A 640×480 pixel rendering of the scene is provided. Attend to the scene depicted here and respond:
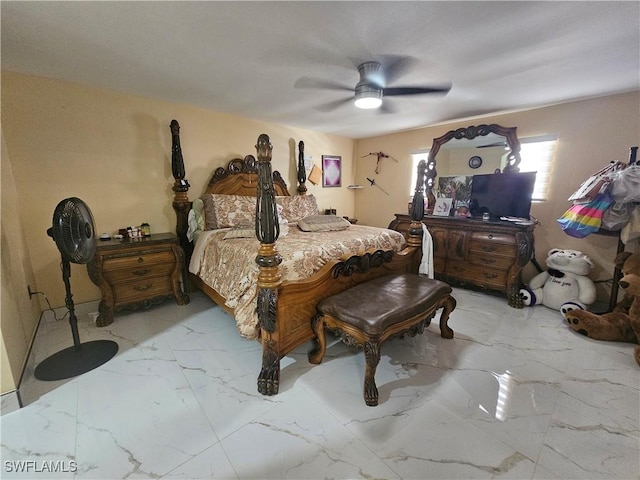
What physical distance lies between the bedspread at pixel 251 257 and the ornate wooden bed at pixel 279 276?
12 centimetres

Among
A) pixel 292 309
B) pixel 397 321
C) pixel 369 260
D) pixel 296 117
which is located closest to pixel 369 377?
pixel 397 321

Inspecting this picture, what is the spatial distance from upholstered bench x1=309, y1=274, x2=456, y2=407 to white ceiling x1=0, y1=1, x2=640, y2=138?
1.72 metres

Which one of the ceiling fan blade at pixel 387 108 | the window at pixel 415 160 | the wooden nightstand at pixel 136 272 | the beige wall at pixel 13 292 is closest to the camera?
the beige wall at pixel 13 292

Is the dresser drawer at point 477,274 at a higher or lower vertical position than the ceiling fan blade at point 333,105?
lower

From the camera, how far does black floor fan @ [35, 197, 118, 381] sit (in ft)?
5.90

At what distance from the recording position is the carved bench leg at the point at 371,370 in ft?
5.14

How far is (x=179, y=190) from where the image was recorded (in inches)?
120

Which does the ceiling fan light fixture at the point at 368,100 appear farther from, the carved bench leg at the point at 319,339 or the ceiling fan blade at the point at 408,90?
the carved bench leg at the point at 319,339

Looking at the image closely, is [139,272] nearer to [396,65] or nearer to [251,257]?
[251,257]

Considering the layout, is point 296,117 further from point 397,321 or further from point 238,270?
point 397,321

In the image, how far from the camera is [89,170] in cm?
261

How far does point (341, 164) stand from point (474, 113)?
7.54 ft

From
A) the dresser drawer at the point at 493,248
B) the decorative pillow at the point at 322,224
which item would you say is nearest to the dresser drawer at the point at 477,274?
the dresser drawer at the point at 493,248

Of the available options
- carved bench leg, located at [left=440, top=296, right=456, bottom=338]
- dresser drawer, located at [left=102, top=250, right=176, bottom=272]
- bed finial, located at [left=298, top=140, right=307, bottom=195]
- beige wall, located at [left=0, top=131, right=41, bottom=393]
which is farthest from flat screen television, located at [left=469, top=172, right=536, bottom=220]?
beige wall, located at [left=0, top=131, right=41, bottom=393]
